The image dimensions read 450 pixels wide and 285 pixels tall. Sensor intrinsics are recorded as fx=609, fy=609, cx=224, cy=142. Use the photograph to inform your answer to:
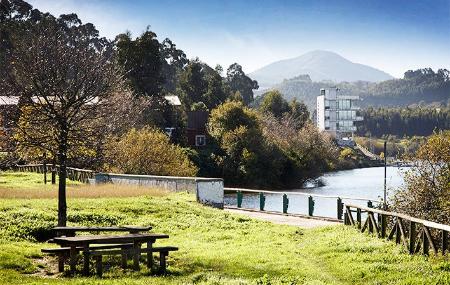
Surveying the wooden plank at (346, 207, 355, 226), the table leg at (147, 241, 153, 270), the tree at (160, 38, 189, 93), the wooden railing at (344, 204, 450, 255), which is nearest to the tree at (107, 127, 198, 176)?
the wooden plank at (346, 207, 355, 226)

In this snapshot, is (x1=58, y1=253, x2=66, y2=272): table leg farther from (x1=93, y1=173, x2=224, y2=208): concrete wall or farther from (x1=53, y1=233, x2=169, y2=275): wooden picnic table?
(x1=93, y1=173, x2=224, y2=208): concrete wall

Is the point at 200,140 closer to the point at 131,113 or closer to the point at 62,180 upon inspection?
the point at 131,113

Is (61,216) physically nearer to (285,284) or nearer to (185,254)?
(185,254)

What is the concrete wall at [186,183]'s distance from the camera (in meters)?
33.2

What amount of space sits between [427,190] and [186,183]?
14149 millimetres

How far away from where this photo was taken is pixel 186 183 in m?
36.0

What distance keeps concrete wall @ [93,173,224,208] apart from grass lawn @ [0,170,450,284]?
3.90 m

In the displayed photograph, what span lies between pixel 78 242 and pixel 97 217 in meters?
8.91

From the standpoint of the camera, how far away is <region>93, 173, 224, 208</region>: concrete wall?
3322cm

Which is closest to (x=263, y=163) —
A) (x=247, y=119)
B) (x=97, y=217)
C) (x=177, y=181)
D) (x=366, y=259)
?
(x=247, y=119)

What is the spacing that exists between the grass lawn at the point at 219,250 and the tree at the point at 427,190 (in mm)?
4397

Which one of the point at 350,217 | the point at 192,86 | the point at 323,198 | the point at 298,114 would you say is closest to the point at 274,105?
the point at 298,114

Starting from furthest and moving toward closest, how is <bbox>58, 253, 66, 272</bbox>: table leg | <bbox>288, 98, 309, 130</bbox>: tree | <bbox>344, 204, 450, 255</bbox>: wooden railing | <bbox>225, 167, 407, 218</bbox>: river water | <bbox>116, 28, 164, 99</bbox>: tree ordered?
<bbox>288, 98, 309, 130</bbox>: tree
<bbox>116, 28, 164, 99</bbox>: tree
<bbox>225, 167, 407, 218</bbox>: river water
<bbox>344, 204, 450, 255</bbox>: wooden railing
<bbox>58, 253, 66, 272</bbox>: table leg

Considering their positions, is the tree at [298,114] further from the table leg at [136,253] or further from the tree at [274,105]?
the table leg at [136,253]
